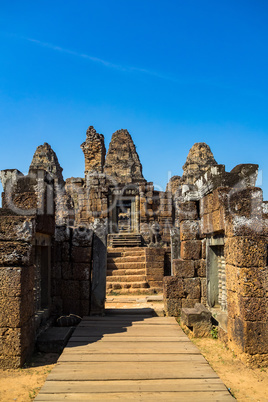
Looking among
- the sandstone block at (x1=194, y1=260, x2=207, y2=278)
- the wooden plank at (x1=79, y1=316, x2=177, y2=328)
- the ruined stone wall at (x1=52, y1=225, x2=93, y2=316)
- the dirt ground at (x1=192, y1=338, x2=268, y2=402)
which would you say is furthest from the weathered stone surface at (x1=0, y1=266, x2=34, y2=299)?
the sandstone block at (x1=194, y1=260, x2=207, y2=278)

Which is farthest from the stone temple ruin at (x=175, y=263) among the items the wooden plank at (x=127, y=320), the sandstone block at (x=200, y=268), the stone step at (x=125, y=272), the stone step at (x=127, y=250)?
the stone step at (x=127, y=250)

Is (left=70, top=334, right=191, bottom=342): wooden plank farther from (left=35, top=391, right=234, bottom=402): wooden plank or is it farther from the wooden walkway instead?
(left=35, top=391, right=234, bottom=402): wooden plank

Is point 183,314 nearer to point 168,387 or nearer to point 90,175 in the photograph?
point 168,387

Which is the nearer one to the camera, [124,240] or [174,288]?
[174,288]

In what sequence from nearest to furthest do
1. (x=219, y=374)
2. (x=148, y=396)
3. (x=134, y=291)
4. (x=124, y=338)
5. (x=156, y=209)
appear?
(x=148, y=396) → (x=219, y=374) → (x=124, y=338) → (x=134, y=291) → (x=156, y=209)

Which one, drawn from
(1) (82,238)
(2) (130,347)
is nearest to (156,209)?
(1) (82,238)

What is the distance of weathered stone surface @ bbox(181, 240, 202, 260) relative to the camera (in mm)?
7695

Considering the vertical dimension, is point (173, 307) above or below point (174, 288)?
below

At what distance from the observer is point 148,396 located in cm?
A: 376

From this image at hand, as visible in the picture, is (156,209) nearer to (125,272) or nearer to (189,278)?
(125,272)

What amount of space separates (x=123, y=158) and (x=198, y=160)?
6.96m

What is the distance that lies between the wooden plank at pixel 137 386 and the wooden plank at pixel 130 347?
99 centimetres

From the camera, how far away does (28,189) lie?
5.79m

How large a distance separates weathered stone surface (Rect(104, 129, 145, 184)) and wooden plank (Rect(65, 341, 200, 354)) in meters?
24.9
